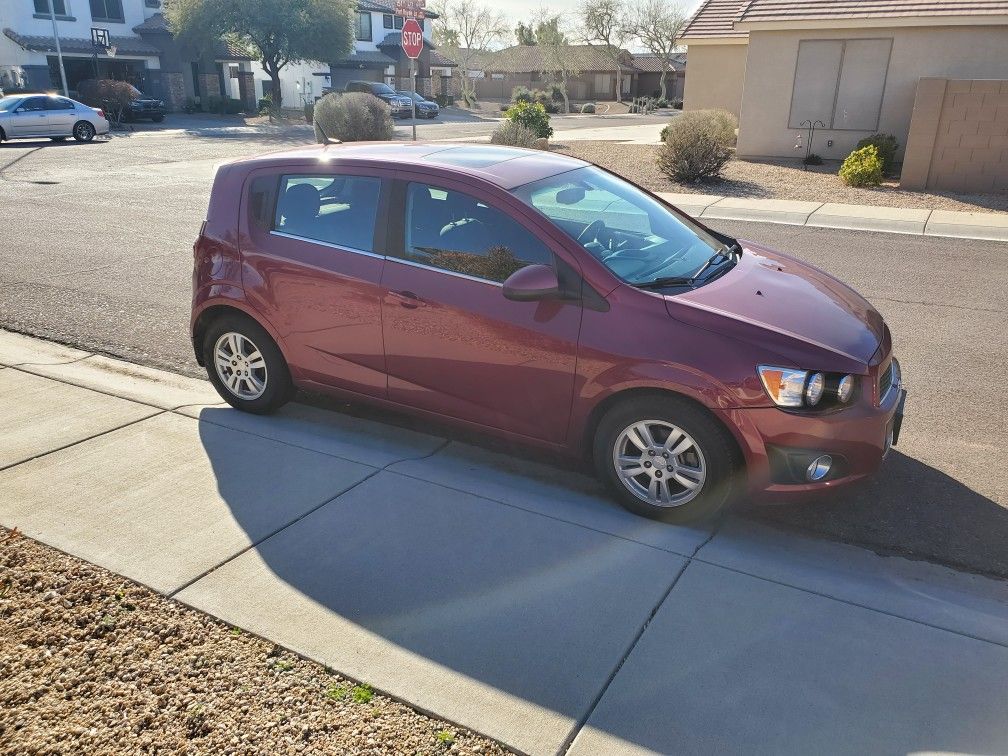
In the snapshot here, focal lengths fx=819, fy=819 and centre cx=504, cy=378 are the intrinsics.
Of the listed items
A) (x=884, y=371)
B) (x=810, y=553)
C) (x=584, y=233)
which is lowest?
(x=810, y=553)

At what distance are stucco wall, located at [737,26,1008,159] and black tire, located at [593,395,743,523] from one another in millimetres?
17604

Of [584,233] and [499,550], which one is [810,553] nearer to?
[499,550]

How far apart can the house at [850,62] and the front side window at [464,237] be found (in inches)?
630

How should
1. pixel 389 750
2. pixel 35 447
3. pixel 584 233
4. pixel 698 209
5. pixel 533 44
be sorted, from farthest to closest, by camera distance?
pixel 533 44
pixel 698 209
pixel 35 447
pixel 584 233
pixel 389 750

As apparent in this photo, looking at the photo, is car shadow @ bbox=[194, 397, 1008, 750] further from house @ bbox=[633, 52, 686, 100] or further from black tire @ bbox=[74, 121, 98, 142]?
house @ bbox=[633, 52, 686, 100]

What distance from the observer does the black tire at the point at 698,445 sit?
13.1 feet

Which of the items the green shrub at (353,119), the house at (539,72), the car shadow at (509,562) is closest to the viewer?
the car shadow at (509,562)

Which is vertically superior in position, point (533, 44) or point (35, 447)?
point (533, 44)

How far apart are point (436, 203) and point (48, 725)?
3.12m

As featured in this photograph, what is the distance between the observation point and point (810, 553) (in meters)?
4.07

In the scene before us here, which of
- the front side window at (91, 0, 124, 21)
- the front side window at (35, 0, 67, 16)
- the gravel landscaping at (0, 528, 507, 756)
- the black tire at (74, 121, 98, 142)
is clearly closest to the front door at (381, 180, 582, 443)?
the gravel landscaping at (0, 528, 507, 756)

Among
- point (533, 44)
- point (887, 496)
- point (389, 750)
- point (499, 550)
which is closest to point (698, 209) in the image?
point (887, 496)

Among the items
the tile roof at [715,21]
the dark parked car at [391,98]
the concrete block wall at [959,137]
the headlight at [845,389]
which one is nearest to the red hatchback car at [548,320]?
the headlight at [845,389]

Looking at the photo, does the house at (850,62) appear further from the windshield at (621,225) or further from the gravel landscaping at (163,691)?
the gravel landscaping at (163,691)
